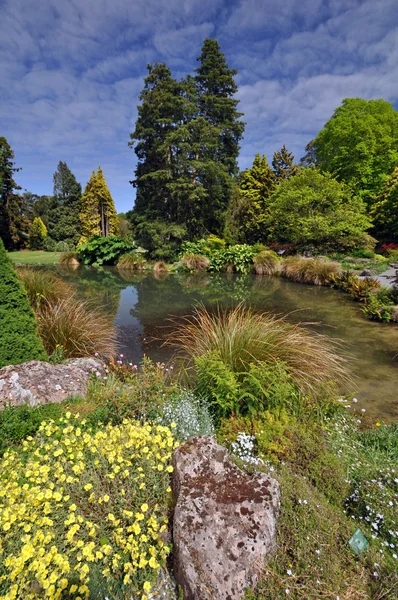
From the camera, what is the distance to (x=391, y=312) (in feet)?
22.4

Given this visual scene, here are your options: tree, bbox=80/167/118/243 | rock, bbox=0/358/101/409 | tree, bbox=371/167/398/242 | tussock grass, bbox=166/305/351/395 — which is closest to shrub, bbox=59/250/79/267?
tree, bbox=80/167/118/243

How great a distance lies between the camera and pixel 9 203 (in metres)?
25.6

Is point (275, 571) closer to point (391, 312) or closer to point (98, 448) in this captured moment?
point (98, 448)

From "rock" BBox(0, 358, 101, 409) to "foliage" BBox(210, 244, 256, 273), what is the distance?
14.0 metres

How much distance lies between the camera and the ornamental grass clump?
1.28 m

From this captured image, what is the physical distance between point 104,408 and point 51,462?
888 millimetres

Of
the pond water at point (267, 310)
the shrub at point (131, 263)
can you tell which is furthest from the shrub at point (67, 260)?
the pond water at point (267, 310)

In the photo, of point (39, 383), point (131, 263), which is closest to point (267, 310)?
point (39, 383)

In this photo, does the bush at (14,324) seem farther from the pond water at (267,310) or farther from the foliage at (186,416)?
the foliage at (186,416)

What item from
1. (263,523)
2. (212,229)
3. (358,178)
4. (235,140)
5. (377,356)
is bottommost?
(377,356)

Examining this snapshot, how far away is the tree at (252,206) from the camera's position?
2252cm

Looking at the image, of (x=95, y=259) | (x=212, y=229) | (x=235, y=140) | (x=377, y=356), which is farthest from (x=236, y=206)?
(x=377, y=356)

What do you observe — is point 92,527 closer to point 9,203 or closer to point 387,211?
point 387,211

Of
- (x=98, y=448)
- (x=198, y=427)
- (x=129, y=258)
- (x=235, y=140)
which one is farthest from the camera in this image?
(x=235, y=140)
